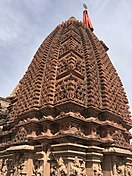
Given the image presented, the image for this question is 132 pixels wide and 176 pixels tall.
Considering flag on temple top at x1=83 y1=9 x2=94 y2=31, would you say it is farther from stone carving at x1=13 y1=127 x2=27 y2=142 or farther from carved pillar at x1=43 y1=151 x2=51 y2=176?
carved pillar at x1=43 y1=151 x2=51 y2=176

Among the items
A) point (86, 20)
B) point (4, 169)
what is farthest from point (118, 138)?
point (86, 20)

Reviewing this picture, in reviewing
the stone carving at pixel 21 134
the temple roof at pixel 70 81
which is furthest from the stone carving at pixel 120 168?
the stone carving at pixel 21 134

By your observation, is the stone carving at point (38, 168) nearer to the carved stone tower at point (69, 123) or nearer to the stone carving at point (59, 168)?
the carved stone tower at point (69, 123)

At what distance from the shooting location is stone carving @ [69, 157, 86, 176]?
7.29 meters

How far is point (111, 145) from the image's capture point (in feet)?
29.5

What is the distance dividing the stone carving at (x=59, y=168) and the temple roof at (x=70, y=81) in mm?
2820

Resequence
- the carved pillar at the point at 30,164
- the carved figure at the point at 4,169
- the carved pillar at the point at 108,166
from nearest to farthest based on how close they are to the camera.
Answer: the carved pillar at the point at 108,166
the carved pillar at the point at 30,164
the carved figure at the point at 4,169

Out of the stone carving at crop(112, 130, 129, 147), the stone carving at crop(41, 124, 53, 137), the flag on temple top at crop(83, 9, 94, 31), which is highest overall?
the flag on temple top at crop(83, 9, 94, 31)

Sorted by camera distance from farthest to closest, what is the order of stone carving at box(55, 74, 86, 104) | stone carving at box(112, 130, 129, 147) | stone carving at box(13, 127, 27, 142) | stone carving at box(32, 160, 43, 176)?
stone carving at box(13, 127, 27, 142) < stone carving at box(112, 130, 129, 147) < stone carving at box(55, 74, 86, 104) < stone carving at box(32, 160, 43, 176)

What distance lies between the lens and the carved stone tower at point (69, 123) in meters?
8.05

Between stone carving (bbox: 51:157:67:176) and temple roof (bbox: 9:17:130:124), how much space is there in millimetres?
2820

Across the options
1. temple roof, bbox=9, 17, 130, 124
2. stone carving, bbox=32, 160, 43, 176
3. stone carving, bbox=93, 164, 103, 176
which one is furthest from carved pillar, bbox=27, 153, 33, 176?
stone carving, bbox=93, 164, 103, 176

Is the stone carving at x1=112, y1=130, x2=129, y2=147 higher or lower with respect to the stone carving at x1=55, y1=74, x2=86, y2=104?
lower

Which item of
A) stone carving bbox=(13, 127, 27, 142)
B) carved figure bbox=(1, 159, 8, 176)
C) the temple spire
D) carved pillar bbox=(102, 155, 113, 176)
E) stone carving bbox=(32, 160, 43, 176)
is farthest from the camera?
the temple spire
